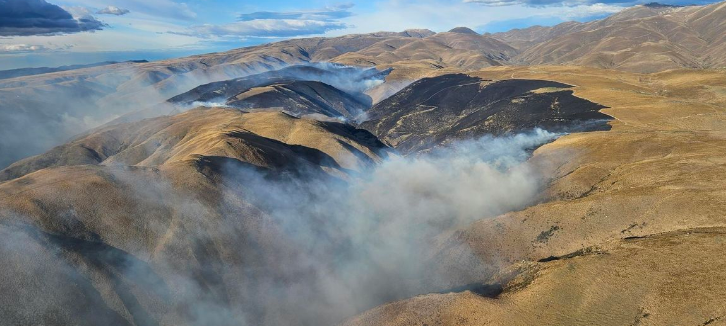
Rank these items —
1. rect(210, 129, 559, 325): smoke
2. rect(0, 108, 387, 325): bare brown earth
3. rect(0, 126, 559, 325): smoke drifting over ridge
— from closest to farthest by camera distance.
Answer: rect(0, 108, 387, 325): bare brown earth, rect(0, 126, 559, 325): smoke drifting over ridge, rect(210, 129, 559, 325): smoke

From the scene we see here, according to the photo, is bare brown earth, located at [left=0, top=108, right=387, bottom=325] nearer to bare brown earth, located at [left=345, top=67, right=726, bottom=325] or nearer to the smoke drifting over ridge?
the smoke drifting over ridge

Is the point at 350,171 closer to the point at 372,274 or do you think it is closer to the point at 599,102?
the point at 372,274

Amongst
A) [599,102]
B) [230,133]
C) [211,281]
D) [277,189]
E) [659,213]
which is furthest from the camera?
[599,102]

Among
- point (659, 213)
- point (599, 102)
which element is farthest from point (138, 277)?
point (599, 102)

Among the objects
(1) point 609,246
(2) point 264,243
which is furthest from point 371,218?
(1) point 609,246

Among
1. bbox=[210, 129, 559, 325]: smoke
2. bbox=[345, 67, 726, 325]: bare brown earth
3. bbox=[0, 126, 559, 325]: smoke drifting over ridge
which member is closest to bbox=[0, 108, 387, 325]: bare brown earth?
bbox=[0, 126, 559, 325]: smoke drifting over ridge

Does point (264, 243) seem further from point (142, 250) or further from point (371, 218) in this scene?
point (371, 218)

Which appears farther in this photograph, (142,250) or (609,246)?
(142,250)

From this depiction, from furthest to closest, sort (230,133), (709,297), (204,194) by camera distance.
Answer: (230,133) → (204,194) → (709,297)
